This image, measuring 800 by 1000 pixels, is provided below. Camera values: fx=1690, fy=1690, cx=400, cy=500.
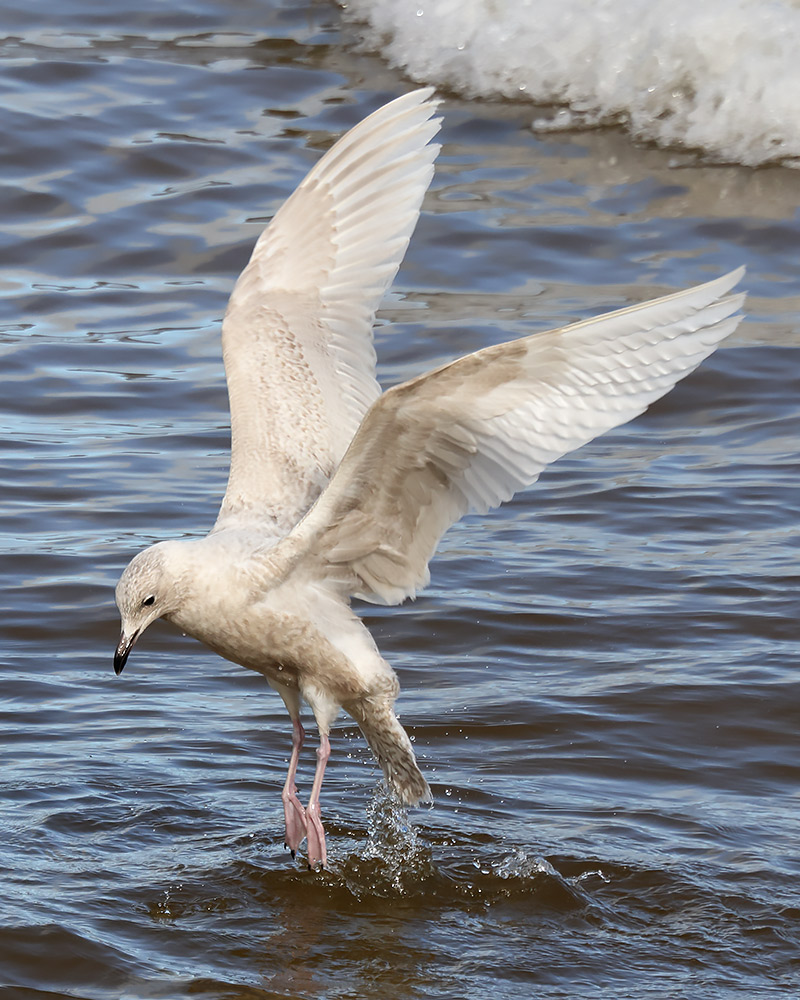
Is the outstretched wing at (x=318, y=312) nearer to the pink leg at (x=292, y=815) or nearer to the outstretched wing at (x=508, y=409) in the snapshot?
the outstretched wing at (x=508, y=409)

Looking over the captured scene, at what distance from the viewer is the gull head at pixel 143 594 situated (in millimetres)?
4484

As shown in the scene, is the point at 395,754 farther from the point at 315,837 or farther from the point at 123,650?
the point at 123,650

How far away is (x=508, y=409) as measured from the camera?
4.21 m

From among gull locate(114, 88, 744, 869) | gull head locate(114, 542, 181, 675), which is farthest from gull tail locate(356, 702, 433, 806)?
gull head locate(114, 542, 181, 675)

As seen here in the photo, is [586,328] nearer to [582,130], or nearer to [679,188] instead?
[679,188]

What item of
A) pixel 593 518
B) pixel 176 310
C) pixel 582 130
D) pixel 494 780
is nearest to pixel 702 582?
pixel 593 518

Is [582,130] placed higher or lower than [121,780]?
higher

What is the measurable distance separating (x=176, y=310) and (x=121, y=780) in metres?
5.00

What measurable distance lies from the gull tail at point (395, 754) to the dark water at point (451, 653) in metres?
0.10

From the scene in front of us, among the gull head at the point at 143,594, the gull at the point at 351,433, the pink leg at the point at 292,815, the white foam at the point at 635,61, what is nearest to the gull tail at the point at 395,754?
the gull at the point at 351,433

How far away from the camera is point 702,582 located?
21.7ft

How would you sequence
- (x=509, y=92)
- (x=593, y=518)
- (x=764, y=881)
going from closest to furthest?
1. (x=764, y=881)
2. (x=593, y=518)
3. (x=509, y=92)

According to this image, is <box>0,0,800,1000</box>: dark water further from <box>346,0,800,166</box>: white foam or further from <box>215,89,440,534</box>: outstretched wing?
<box>215,89,440,534</box>: outstretched wing

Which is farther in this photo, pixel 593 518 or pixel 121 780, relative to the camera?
pixel 593 518
